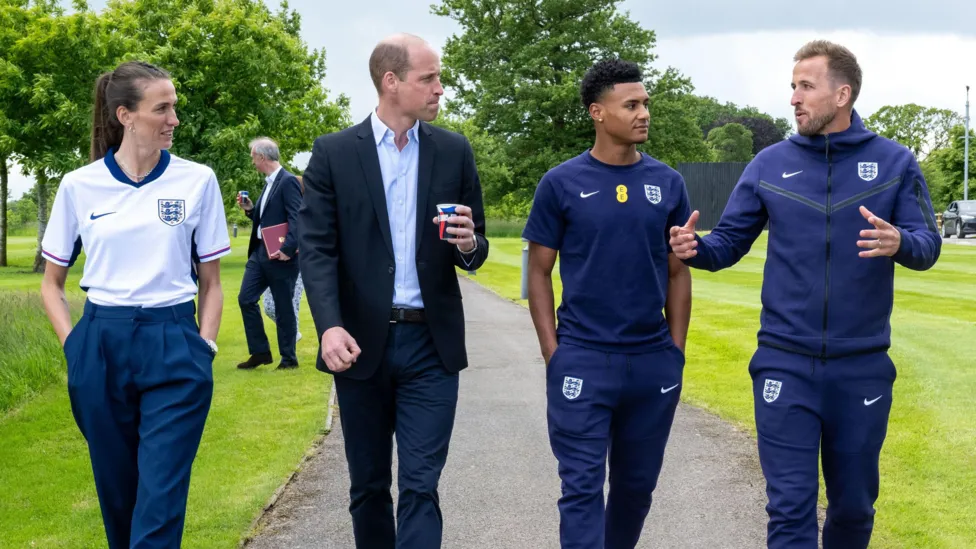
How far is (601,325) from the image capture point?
4.35 metres

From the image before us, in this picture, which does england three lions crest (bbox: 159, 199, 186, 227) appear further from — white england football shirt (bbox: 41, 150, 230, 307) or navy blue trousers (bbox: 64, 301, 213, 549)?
navy blue trousers (bbox: 64, 301, 213, 549)

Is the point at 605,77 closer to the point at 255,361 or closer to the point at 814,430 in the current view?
the point at 814,430

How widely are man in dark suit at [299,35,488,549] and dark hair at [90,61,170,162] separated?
72 centimetres

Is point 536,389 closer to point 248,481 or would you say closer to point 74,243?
point 248,481

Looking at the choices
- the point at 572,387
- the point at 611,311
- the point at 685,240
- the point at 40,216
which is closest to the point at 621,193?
the point at 685,240

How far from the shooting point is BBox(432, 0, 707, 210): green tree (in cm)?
5653

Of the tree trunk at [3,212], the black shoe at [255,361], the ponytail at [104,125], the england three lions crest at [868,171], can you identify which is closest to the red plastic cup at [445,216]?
the ponytail at [104,125]

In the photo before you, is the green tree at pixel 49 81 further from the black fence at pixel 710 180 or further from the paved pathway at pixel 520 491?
the paved pathway at pixel 520 491

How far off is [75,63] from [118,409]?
1644 inches

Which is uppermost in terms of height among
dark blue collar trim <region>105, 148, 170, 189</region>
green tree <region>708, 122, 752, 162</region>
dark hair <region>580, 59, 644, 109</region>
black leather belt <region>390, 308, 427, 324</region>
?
green tree <region>708, 122, 752, 162</region>

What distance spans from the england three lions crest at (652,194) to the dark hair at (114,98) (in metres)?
1.97

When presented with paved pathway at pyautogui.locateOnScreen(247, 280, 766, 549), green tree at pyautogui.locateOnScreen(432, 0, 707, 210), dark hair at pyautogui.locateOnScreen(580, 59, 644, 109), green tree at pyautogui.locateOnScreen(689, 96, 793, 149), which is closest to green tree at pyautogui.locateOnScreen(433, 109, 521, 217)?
green tree at pyautogui.locateOnScreen(432, 0, 707, 210)

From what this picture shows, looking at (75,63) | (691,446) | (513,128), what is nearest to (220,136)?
(75,63)

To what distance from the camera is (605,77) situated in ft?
14.8
